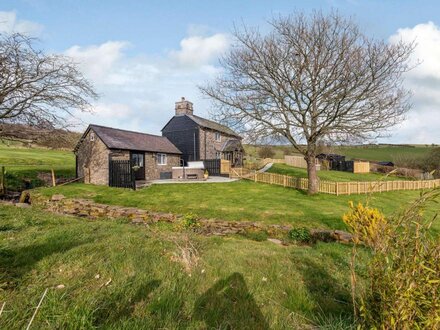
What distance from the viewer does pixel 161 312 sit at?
320cm

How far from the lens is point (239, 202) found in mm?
16281

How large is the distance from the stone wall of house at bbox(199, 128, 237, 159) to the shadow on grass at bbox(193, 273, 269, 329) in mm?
31231

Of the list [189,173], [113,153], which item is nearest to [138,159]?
[113,153]

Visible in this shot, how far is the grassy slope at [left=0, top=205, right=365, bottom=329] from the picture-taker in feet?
9.95

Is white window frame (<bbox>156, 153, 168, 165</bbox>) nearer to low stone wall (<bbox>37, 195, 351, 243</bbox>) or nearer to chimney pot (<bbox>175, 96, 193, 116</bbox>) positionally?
chimney pot (<bbox>175, 96, 193, 116</bbox>)

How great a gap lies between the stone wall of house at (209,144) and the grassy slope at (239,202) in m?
13.7

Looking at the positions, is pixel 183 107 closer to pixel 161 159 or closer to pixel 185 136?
pixel 185 136

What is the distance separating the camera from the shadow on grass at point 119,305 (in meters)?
2.98

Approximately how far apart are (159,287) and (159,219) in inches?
357

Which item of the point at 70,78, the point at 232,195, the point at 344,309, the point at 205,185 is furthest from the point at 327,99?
the point at 70,78

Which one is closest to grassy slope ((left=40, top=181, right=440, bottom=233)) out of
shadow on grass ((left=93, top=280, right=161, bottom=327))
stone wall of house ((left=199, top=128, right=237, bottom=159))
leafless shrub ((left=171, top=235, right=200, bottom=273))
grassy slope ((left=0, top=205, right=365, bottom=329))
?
grassy slope ((left=0, top=205, right=365, bottom=329))

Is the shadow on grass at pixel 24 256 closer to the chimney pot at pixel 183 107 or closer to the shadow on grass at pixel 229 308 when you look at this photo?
the shadow on grass at pixel 229 308

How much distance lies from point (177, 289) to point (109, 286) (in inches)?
39.9

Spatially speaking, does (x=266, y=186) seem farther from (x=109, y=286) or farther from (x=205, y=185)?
(x=109, y=286)
